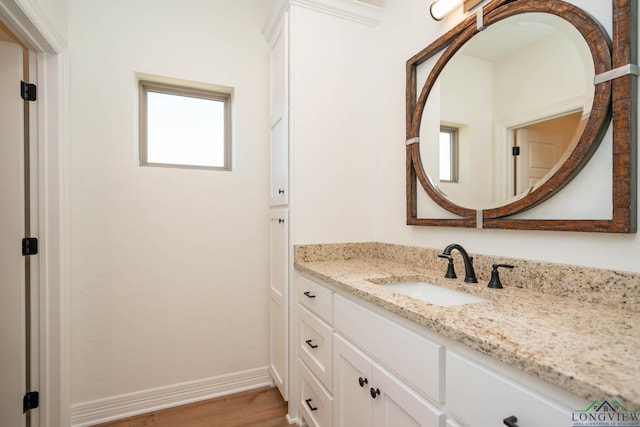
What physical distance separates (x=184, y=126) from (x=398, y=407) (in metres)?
2.11

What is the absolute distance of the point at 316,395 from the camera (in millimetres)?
1501

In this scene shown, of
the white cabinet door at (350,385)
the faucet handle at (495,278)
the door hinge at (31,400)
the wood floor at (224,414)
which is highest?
the faucet handle at (495,278)

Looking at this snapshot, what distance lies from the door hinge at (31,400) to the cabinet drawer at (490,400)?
2.06 meters

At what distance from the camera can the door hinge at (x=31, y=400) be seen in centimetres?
158

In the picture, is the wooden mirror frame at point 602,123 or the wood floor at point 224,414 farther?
the wood floor at point 224,414

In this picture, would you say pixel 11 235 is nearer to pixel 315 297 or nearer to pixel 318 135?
pixel 315 297

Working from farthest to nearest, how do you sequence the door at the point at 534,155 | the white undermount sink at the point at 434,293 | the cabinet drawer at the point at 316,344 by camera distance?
the cabinet drawer at the point at 316,344
the white undermount sink at the point at 434,293
the door at the point at 534,155

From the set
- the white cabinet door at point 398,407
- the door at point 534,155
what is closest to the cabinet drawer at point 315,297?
the white cabinet door at point 398,407

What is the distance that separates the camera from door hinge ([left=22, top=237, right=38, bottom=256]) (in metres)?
1.55

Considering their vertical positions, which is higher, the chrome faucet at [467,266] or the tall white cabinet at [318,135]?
the tall white cabinet at [318,135]

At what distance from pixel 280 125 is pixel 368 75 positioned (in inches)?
25.6

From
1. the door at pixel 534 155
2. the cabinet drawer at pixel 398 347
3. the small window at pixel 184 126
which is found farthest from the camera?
the small window at pixel 184 126

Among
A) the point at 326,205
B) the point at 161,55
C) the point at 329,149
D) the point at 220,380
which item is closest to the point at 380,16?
the point at 329,149

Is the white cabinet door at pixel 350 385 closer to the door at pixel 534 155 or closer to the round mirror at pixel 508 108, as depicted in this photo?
the round mirror at pixel 508 108
